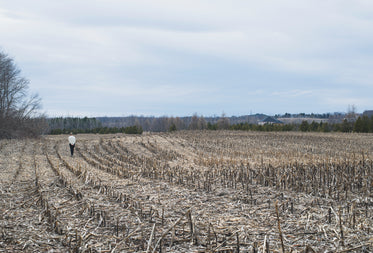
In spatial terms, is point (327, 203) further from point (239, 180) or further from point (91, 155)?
point (91, 155)

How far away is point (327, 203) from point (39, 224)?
21.9 feet

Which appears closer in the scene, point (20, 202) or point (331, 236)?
point (331, 236)

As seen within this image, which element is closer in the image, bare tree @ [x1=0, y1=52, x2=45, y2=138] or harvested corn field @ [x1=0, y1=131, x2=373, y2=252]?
harvested corn field @ [x1=0, y1=131, x2=373, y2=252]

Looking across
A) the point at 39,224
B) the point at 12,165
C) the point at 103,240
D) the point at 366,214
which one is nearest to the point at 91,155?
the point at 12,165

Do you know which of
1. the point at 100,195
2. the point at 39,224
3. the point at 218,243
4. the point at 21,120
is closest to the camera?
the point at 218,243

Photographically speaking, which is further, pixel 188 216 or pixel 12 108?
pixel 12 108

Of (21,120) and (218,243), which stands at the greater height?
(21,120)

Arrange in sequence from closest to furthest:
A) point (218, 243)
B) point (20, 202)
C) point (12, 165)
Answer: point (218, 243) → point (20, 202) → point (12, 165)

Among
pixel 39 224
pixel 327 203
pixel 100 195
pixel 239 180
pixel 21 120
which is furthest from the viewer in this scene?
pixel 21 120

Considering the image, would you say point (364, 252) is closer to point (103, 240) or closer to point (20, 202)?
point (103, 240)

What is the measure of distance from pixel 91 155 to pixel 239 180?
45.9ft

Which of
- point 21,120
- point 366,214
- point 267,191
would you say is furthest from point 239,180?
point 21,120

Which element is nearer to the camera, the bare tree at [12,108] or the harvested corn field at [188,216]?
the harvested corn field at [188,216]

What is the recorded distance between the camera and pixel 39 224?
19.1 feet
